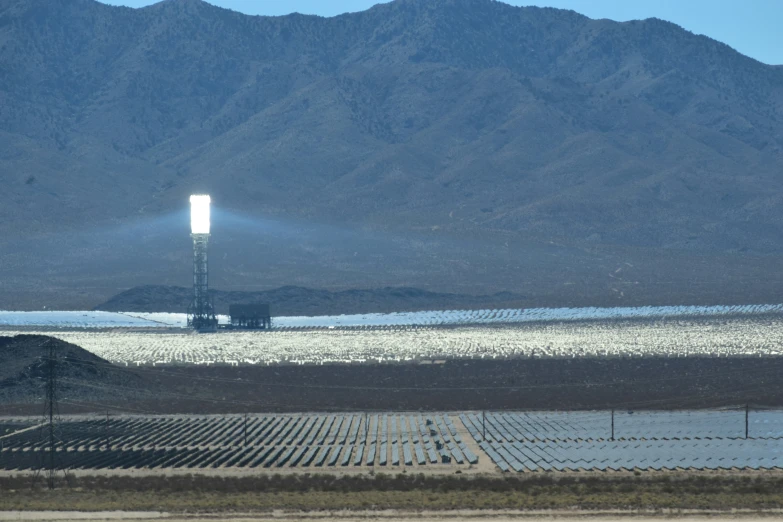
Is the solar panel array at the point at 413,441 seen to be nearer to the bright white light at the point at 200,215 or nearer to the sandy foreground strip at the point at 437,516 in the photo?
the sandy foreground strip at the point at 437,516

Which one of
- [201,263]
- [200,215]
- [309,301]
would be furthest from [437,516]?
[309,301]

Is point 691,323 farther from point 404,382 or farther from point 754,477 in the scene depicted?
point 754,477

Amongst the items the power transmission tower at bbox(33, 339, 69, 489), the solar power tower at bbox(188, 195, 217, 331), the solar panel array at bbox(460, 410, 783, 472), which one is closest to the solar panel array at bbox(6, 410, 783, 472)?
the solar panel array at bbox(460, 410, 783, 472)

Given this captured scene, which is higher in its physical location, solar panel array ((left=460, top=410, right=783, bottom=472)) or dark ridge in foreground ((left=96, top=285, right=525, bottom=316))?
dark ridge in foreground ((left=96, top=285, right=525, bottom=316))

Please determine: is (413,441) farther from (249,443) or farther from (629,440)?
(629,440)

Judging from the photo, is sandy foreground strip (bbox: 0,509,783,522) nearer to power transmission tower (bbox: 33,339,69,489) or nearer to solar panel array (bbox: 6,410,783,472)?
power transmission tower (bbox: 33,339,69,489)

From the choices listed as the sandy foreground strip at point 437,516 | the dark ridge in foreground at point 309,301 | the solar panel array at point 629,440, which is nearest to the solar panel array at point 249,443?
the solar panel array at point 629,440

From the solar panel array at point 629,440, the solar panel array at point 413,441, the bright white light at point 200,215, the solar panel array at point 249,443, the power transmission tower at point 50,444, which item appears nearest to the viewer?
the power transmission tower at point 50,444
